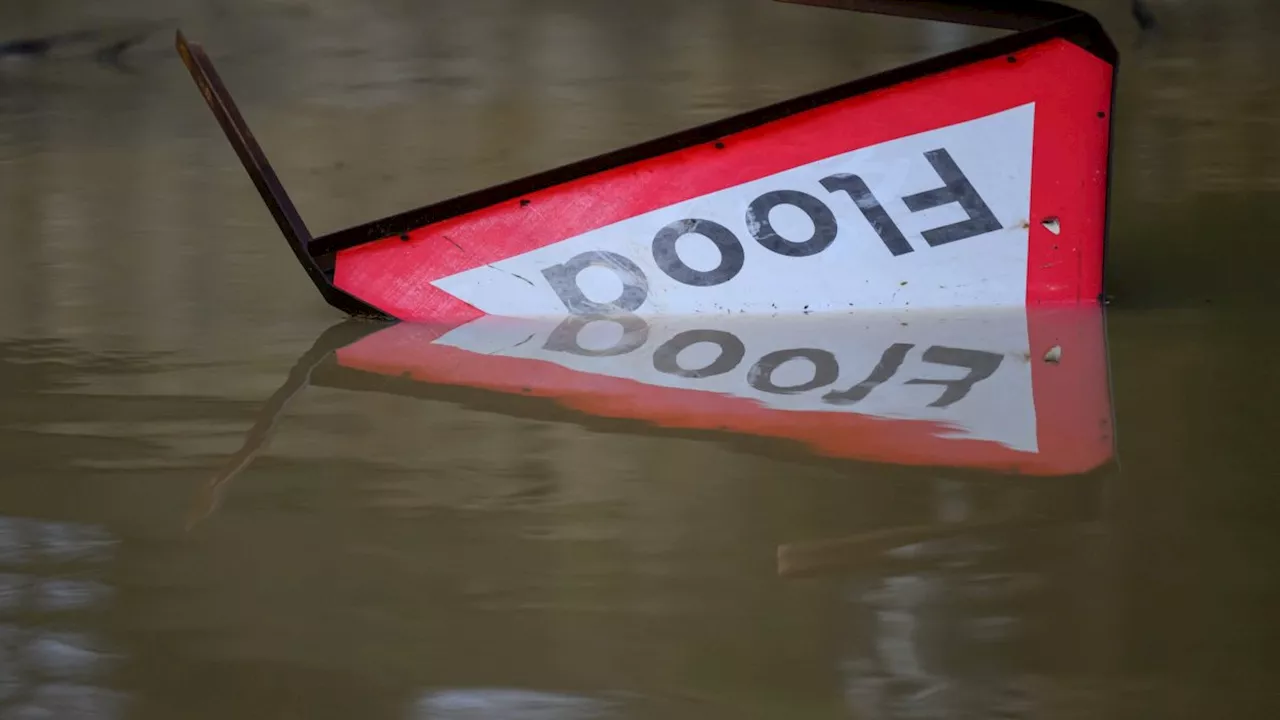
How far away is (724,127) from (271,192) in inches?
29.1

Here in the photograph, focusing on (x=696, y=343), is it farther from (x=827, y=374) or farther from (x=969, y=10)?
(x=969, y=10)

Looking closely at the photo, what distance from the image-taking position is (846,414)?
1.57 m

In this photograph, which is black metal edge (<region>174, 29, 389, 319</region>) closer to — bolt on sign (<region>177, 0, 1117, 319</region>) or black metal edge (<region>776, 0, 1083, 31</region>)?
bolt on sign (<region>177, 0, 1117, 319</region>)

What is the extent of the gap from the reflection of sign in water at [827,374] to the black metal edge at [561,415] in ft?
0.04

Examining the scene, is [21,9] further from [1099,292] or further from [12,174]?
[1099,292]

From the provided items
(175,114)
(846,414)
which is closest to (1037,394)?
(846,414)

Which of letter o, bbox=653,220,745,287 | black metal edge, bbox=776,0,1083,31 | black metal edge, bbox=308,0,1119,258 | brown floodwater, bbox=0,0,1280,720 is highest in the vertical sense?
black metal edge, bbox=776,0,1083,31

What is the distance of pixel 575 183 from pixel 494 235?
151 mm

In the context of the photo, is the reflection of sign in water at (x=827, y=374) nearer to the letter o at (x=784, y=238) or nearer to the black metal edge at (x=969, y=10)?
the letter o at (x=784, y=238)

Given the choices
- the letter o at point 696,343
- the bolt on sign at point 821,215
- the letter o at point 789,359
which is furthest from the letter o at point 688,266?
the letter o at point 789,359

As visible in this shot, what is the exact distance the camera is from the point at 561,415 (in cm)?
161

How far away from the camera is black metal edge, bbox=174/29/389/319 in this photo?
204 centimetres

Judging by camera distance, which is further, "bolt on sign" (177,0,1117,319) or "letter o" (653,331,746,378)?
"bolt on sign" (177,0,1117,319)

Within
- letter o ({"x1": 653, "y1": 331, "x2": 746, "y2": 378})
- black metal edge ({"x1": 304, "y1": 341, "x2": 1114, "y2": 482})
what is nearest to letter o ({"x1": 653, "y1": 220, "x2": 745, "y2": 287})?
letter o ({"x1": 653, "y1": 331, "x2": 746, "y2": 378})
